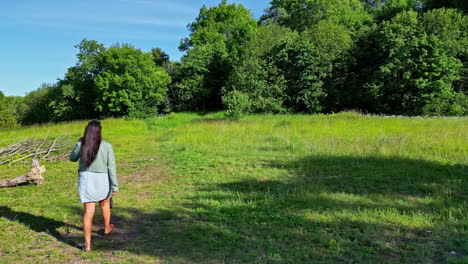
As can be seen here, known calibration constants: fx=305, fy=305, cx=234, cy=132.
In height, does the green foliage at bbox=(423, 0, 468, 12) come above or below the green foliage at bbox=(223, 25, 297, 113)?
above

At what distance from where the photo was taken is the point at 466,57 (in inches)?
1169

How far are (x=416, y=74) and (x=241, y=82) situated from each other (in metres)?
16.7

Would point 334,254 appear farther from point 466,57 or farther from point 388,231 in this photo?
point 466,57

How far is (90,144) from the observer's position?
4047 millimetres

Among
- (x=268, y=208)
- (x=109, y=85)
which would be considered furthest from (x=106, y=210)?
(x=109, y=85)

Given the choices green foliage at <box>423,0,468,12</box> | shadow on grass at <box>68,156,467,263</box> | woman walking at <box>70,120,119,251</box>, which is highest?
green foliage at <box>423,0,468,12</box>

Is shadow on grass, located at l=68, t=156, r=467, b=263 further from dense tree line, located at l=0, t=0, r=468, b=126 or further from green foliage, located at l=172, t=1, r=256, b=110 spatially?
green foliage, located at l=172, t=1, r=256, b=110

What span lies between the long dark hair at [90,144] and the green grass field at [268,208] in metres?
1.24

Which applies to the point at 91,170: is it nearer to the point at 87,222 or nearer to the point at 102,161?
the point at 102,161

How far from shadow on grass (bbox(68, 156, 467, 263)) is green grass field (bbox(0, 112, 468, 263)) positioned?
0.07 feet

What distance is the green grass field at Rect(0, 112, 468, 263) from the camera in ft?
13.0

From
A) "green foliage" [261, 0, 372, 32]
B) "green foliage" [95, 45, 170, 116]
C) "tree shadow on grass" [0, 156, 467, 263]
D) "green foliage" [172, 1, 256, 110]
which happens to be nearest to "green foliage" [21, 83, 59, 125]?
"green foliage" [95, 45, 170, 116]

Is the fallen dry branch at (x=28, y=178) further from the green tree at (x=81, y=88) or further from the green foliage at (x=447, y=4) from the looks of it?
the green foliage at (x=447, y=4)

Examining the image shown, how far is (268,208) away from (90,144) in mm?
3193
